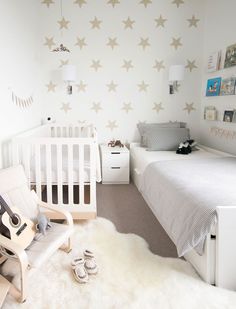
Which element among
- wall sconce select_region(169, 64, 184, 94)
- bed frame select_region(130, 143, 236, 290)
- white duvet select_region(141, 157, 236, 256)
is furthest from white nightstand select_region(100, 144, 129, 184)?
bed frame select_region(130, 143, 236, 290)

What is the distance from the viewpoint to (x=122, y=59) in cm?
407

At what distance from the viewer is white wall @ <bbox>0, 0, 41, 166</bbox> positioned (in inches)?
99.1

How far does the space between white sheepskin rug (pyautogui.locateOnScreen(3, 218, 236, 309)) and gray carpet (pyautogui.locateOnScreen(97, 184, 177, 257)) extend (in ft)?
0.54

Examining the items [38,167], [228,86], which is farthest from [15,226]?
[228,86]

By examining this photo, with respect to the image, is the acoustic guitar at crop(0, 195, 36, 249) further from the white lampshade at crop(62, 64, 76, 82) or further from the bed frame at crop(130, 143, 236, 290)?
the white lampshade at crop(62, 64, 76, 82)

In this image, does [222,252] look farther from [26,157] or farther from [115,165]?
[115,165]

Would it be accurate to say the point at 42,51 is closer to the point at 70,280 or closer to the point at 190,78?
the point at 190,78

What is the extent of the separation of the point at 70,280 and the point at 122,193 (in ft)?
5.98

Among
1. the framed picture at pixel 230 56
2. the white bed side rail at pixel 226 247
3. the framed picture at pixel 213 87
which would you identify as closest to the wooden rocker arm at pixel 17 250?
the white bed side rail at pixel 226 247

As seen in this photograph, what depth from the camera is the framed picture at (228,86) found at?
10.9ft

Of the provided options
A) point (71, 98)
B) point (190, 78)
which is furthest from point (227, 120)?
point (71, 98)

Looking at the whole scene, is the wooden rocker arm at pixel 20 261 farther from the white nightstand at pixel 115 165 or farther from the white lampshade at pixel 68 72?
the white lampshade at pixel 68 72

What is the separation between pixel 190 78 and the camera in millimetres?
4195

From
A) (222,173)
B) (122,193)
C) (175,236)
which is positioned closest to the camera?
(175,236)
